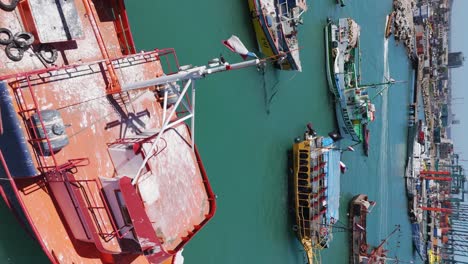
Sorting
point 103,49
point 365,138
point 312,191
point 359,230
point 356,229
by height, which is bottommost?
point 359,230

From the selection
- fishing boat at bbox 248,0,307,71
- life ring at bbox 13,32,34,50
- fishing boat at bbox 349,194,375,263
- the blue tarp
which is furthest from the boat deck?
fishing boat at bbox 349,194,375,263

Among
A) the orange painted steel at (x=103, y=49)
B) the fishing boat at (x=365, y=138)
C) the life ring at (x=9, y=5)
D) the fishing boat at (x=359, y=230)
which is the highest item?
the life ring at (x=9, y=5)

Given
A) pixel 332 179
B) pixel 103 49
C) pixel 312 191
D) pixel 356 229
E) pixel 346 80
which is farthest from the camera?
pixel 356 229

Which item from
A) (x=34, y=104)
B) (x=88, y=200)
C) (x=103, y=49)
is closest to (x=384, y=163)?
(x=103, y=49)

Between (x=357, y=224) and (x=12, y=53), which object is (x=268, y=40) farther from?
(x=357, y=224)

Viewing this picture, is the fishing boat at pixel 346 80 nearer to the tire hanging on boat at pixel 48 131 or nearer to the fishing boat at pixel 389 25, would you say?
the fishing boat at pixel 389 25

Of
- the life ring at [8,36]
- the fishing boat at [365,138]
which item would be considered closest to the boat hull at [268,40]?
the life ring at [8,36]
